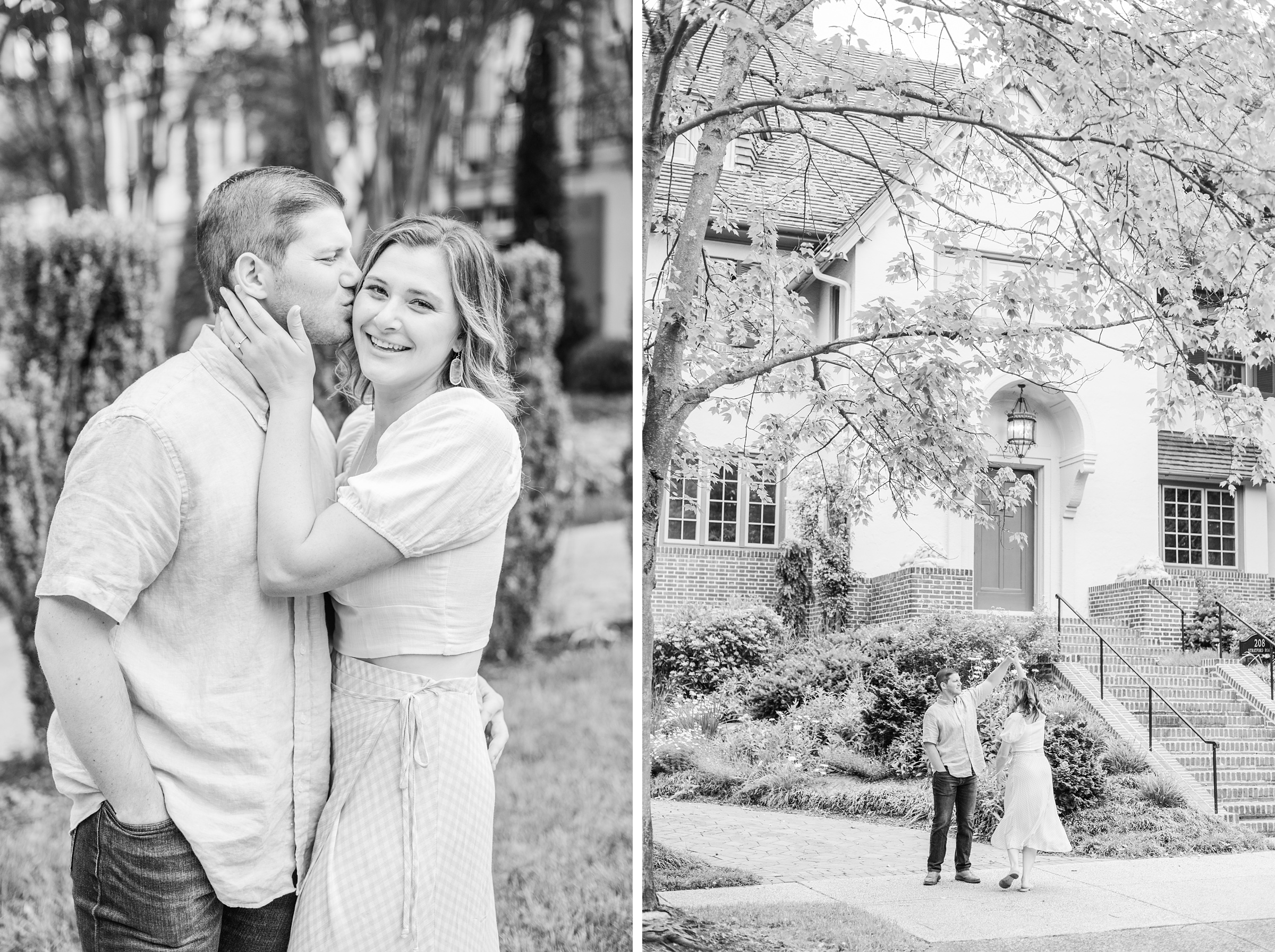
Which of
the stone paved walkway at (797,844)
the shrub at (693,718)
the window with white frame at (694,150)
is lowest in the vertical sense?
the stone paved walkway at (797,844)

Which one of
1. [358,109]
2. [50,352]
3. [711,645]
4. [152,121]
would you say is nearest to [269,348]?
[711,645]

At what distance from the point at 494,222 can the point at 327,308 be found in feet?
49.0

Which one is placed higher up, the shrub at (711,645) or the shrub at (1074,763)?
the shrub at (711,645)

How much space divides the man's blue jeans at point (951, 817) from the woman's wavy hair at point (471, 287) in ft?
4.98

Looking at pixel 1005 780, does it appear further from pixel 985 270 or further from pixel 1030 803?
pixel 985 270

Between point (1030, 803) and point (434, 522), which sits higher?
point (434, 522)

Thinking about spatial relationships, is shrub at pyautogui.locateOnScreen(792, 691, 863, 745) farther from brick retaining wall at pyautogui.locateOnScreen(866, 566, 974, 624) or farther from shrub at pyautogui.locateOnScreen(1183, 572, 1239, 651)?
shrub at pyautogui.locateOnScreen(1183, 572, 1239, 651)

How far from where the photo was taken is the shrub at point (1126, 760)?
2.82 metres

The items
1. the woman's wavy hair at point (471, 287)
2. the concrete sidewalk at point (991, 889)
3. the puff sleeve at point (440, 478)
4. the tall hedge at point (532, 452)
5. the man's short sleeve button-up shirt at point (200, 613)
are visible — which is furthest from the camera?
the tall hedge at point (532, 452)

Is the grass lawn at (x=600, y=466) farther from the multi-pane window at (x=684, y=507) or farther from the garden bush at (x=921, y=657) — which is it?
the garden bush at (x=921, y=657)

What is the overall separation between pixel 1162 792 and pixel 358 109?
42.0 feet

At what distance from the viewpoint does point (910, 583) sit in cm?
292

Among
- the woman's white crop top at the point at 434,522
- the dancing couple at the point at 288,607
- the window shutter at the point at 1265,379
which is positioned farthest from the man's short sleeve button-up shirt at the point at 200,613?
Answer: the window shutter at the point at 1265,379

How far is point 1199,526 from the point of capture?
292cm
